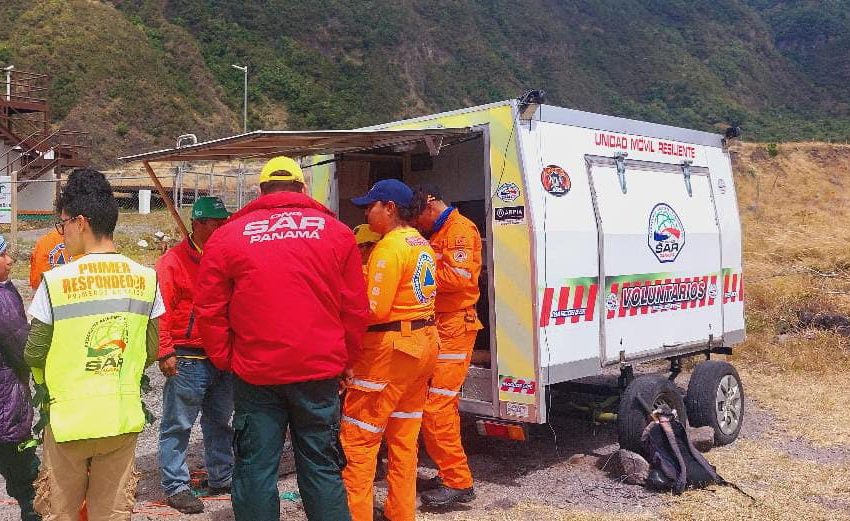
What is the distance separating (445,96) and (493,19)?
18.0 m

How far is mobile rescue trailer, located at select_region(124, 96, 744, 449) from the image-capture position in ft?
17.5

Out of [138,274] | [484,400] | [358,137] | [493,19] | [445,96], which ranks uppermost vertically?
[493,19]

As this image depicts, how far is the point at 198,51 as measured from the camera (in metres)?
60.8

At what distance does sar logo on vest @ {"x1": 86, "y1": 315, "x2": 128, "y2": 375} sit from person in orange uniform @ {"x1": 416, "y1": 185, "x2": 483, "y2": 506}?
2182 millimetres

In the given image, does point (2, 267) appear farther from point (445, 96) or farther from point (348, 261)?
point (445, 96)

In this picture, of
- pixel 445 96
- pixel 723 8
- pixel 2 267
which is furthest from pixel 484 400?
pixel 723 8

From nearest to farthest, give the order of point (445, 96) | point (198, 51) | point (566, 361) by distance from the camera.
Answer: point (566, 361) < point (198, 51) < point (445, 96)

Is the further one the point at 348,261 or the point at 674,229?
the point at 674,229

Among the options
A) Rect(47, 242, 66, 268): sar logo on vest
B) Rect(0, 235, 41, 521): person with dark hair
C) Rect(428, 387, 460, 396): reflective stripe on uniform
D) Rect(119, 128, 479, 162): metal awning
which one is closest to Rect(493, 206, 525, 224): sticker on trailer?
Rect(119, 128, 479, 162): metal awning

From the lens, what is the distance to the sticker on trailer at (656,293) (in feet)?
19.6

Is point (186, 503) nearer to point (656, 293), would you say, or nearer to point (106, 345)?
point (106, 345)

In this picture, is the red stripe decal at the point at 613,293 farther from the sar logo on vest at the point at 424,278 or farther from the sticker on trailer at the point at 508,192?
the sar logo on vest at the point at 424,278

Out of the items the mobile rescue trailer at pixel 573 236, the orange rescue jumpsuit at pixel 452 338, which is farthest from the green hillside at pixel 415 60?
the orange rescue jumpsuit at pixel 452 338

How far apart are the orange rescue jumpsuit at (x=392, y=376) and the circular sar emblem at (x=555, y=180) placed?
1.34 metres
